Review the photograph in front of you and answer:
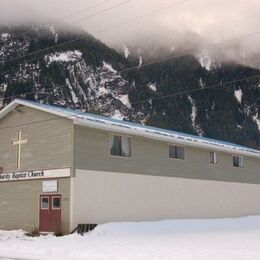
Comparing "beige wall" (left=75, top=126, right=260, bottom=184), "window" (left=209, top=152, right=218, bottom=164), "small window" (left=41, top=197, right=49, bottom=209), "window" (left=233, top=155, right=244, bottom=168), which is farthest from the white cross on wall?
"window" (left=233, top=155, right=244, bottom=168)

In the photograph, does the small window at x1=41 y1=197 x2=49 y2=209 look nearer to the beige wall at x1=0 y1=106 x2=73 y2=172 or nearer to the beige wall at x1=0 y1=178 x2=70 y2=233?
the beige wall at x1=0 y1=178 x2=70 y2=233

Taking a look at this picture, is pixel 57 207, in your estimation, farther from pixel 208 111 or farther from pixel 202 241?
pixel 208 111

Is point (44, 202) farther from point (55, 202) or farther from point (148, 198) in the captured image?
point (148, 198)

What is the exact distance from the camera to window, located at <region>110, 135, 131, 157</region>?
3284 centimetres

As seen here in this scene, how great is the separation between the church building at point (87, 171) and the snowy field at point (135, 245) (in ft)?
5.13

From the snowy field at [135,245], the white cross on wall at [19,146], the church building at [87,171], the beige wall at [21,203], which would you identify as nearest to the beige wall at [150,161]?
the church building at [87,171]

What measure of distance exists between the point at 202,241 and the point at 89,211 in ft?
28.0

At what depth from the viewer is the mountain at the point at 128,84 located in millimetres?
122000

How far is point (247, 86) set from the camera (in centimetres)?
15700

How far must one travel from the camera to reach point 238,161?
4409cm

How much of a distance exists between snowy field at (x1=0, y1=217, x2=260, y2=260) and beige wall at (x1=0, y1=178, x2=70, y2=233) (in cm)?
121

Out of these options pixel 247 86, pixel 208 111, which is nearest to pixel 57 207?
pixel 208 111

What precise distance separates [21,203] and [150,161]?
8298mm

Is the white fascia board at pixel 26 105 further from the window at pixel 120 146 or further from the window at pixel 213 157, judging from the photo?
the window at pixel 213 157
